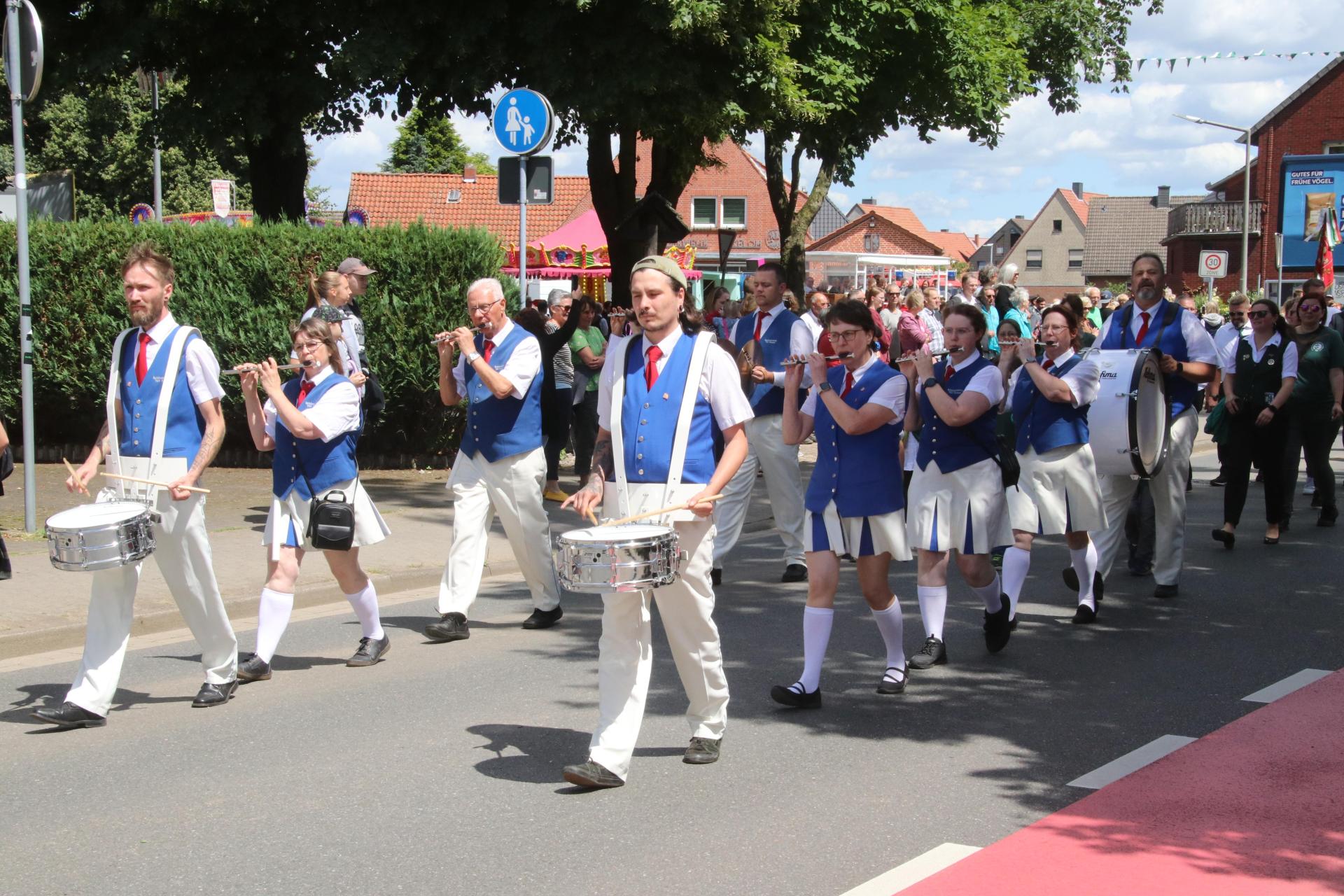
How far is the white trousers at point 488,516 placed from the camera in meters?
8.02

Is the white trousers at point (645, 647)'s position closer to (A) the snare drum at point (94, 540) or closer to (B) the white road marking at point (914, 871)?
(B) the white road marking at point (914, 871)

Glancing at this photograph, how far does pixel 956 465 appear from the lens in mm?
7074

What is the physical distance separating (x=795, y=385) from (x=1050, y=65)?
27.1 meters

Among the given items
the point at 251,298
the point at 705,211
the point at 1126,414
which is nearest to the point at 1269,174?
the point at 705,211

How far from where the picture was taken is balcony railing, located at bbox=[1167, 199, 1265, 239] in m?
60.1

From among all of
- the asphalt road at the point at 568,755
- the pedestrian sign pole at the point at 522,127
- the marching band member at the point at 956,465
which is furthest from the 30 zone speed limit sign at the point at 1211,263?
the marching band member at the point at 956,465

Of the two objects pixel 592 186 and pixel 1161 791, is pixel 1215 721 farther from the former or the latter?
pixel 592 186

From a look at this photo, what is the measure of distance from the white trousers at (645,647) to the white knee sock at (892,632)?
1318 millimetres

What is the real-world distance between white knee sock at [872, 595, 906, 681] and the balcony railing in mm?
58476

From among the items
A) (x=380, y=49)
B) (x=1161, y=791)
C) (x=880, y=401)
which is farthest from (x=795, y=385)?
(x=380, y=49)

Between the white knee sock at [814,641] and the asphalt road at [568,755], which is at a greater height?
the white knee sock at [814,641]

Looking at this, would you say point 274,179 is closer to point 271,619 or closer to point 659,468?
point 271,619

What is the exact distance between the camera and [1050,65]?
1222 inches

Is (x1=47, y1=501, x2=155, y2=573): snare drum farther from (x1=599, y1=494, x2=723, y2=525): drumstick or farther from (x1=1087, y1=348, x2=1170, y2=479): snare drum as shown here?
(x1=1087, y1=348, x2=1170, y2=479): snare drum
